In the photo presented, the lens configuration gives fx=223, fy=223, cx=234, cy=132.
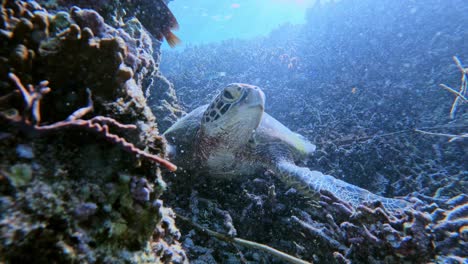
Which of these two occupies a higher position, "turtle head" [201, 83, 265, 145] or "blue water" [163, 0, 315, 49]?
"blue water" [163, 0, 315, 49]

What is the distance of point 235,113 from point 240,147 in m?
0.46

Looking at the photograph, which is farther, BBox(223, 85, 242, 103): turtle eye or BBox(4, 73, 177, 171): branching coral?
BBox(223, 85, 242, 103): turtle eye

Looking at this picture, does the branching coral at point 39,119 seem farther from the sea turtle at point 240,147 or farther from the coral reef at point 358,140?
the sea turtle at point 240,147

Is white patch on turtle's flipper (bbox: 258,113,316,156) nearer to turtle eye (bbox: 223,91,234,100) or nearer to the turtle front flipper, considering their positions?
the turtle front flipper

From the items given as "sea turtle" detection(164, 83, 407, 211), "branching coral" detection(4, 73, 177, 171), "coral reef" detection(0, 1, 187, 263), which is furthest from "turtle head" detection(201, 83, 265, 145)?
"branching coral" detection(4, 73, 177, 171)

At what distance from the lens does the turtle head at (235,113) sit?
7.25 feet

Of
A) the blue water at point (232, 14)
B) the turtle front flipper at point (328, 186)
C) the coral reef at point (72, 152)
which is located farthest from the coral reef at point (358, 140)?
the blue water at point (232, 14)

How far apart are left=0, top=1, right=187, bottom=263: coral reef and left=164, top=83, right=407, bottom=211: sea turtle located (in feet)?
4.04

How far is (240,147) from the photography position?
8.43ft

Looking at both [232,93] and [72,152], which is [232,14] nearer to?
[232,93]

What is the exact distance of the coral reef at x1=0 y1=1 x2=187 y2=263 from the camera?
0.73 m

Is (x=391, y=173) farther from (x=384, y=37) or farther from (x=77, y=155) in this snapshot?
(x=384, y=37)

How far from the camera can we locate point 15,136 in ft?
2.64

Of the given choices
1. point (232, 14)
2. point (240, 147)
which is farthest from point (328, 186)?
point (232, 14)
